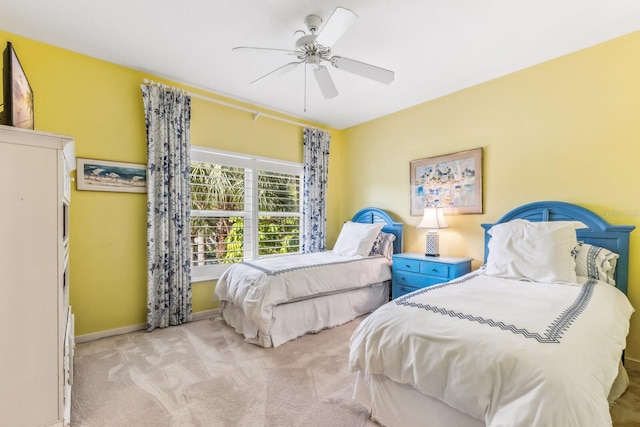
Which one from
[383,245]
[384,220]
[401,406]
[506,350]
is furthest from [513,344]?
[384,220]

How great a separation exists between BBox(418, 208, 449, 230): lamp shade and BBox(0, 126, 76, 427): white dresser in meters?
3.24

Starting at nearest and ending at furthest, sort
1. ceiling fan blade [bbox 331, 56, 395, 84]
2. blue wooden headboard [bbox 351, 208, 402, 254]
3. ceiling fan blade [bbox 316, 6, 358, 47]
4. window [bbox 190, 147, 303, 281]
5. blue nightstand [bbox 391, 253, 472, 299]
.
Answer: ceiling fan blade [bbox 316, 6, 358, 47], ceiling fan blade [bbox 331, 56, 395, 84], blue nightstand [bbox 391, 253, 472, 299], window [bbox 190, 147, 303, 281], blue wooden headboard [bbox 351, 208, 402, 254]

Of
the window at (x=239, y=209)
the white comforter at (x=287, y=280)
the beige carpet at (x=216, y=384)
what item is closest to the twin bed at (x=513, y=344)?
the beige carpet at (x=216, y=384)

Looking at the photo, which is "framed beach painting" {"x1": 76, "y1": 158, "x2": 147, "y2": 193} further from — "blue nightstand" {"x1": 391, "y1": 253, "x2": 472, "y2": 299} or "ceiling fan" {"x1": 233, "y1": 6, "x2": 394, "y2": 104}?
"blue nightstand" {"x1": 391, "y1": 253, "x2": 472, "y2": 299}

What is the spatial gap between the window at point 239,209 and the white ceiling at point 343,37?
1.07 meters

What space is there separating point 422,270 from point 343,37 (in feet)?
8.15

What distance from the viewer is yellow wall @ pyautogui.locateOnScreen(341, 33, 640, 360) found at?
7.84 ft

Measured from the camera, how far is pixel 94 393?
1.98 m

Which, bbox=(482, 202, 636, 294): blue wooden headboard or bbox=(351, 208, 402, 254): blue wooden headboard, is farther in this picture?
bbox=(351, 208, 402, 254): blue wooden headboard

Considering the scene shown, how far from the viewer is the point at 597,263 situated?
91.0 inches

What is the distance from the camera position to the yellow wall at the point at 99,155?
2629 mm

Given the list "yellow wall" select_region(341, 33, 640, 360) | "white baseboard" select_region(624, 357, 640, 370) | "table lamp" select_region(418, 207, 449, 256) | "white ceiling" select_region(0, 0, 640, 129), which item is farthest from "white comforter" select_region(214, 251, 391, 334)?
"white baseboard" select_region(624, 357, 640, 370)

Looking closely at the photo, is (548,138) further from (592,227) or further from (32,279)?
(32,279)

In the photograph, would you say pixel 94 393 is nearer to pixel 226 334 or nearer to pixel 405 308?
pixel 226 334
